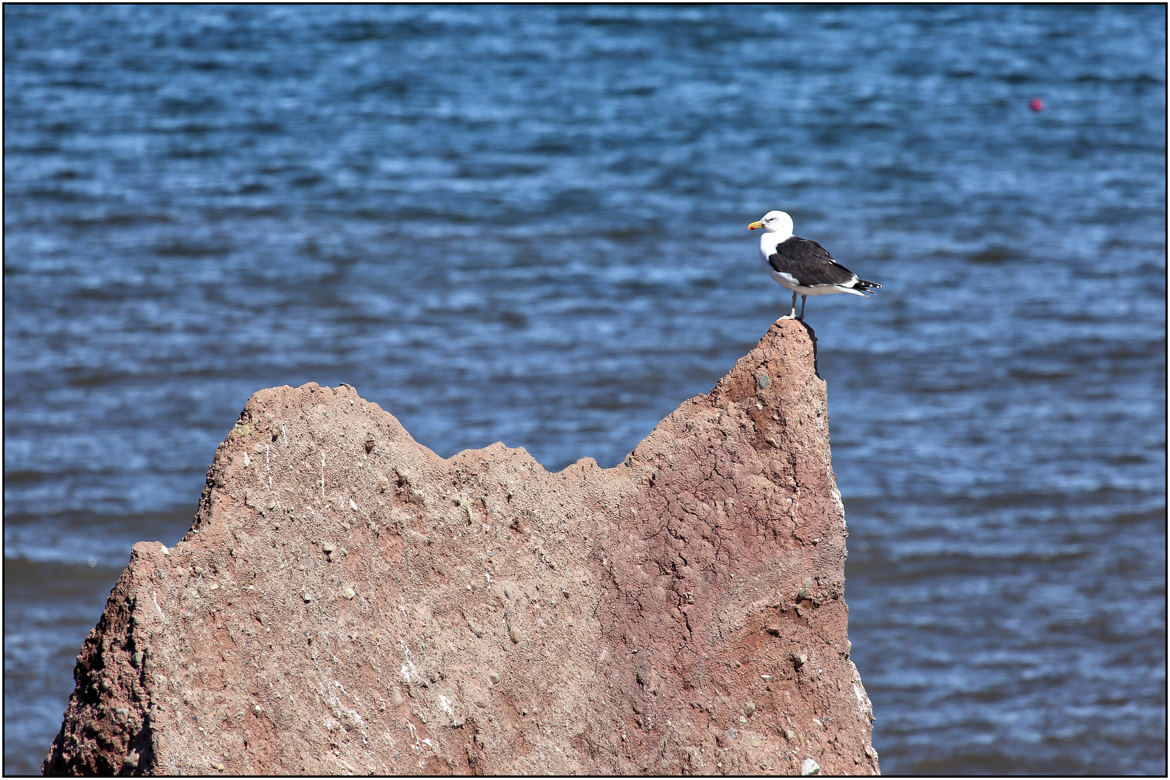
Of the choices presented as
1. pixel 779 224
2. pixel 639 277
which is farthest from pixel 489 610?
pixel 639 277

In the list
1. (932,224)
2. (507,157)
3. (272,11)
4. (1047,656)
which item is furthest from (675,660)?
(272,11)

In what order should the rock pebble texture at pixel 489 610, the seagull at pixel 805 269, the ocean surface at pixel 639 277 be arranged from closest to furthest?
the rock pebble texture at pixel 489 610
the seagull at pixel 805 269
the ocean surface at pixel 639 277

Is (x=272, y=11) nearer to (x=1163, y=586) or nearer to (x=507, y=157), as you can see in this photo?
(x=507, y=157)

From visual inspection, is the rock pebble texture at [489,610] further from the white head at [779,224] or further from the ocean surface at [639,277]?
the ocean surface at [639,277]

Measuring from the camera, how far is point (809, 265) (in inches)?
251

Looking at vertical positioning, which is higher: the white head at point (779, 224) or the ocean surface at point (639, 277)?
the white head at point (779, 224)

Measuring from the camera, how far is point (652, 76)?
30.7 m

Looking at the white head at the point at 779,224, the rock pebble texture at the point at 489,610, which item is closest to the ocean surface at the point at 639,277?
the rock pebble texture at the point at 489,610

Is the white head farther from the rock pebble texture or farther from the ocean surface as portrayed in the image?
the ocean surface

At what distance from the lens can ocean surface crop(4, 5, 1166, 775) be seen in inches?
478

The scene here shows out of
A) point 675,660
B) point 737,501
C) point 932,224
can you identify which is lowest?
point 932,224

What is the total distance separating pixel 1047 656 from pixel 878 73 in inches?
893

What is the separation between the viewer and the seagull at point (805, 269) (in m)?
6.33

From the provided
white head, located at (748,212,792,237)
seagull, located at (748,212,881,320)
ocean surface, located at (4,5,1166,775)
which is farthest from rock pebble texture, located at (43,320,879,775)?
ocean surface, located at (4,5,1166,775)
